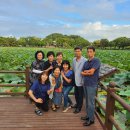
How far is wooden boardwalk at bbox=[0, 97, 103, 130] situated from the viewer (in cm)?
517

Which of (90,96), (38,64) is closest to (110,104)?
(90,96)

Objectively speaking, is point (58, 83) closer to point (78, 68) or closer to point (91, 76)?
point (78, 68)

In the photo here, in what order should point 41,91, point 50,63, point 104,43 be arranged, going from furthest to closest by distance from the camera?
point 104,43 < point 50,63 < point 41,91

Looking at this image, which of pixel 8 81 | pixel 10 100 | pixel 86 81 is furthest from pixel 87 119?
pixel 8 81

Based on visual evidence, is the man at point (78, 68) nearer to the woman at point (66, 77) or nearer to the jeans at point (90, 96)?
the woman at point (66, 77)

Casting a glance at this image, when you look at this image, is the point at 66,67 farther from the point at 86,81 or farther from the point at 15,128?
the point at 15,128

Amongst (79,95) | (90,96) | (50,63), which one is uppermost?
(50,63)

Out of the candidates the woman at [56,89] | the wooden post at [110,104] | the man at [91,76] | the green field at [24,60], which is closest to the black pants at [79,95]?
the woman at [56,89]

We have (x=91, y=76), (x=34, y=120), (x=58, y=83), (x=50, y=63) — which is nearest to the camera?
(x=91, y=76)

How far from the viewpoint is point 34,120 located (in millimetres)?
5555

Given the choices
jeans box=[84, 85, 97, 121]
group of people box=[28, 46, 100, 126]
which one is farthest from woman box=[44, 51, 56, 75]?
jeans box=[84, 85, 97, 121]

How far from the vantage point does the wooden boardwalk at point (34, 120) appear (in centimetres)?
517

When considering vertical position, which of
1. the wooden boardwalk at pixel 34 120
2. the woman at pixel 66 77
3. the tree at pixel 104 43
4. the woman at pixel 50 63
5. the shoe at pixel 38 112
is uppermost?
A: the woman at pixel 50 63

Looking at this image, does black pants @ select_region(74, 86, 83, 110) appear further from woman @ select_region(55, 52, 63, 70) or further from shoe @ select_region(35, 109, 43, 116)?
shoe @ select_region(35, 109, 43, 116)
